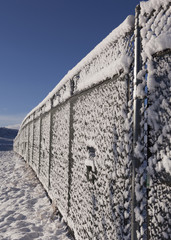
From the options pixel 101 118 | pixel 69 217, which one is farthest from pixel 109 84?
pixel 69 217

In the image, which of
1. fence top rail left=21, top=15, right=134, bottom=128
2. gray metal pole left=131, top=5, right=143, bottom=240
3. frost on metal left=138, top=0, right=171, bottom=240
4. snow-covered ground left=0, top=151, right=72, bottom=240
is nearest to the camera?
frost on metal left=138, top=0, right=171, bottom=240

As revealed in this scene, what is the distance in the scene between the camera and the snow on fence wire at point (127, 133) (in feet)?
5.13

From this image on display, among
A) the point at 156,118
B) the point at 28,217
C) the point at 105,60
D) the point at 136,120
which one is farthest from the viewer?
the point at 28,217

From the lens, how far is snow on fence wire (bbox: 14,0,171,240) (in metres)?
1.56

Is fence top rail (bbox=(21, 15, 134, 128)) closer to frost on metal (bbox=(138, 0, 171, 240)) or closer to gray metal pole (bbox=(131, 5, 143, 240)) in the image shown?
gray metal pole (bbox=(131, 5, 143, 240))

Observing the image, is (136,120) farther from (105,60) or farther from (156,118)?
(105,60)

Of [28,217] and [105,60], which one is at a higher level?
[105,60]

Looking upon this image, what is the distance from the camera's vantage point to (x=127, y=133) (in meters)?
1.83

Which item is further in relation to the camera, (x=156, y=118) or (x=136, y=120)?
(x=136, y=120)

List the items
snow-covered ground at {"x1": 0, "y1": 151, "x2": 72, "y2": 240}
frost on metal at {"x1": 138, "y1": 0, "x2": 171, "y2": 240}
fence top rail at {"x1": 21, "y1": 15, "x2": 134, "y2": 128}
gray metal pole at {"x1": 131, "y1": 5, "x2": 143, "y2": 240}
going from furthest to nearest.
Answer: snow-covered ground at {"x1": 0, "y1": 151, "x2": 72, "y2": 240} < fence top rail at {"x1": 21, "y1": 15, "x2": 134, "y2": 128} < gray metal pole at {"x1": 131, "y1": 5, "x2": 143, "y2": 240} < frost on metal at {"x1": 138, "y1": 0, "x2": 171, "y2": 240}

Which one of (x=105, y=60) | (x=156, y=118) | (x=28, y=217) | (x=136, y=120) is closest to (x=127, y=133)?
(x=136, y=120)

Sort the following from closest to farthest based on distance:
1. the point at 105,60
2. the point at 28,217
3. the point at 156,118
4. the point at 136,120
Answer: the point at 156,118, the point at 136,120, the point at 105,60, the point at 28,217

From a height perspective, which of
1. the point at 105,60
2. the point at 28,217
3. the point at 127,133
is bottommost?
the point at 28,217

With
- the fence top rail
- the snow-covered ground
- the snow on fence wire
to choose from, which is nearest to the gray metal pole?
the snow on fence wire
